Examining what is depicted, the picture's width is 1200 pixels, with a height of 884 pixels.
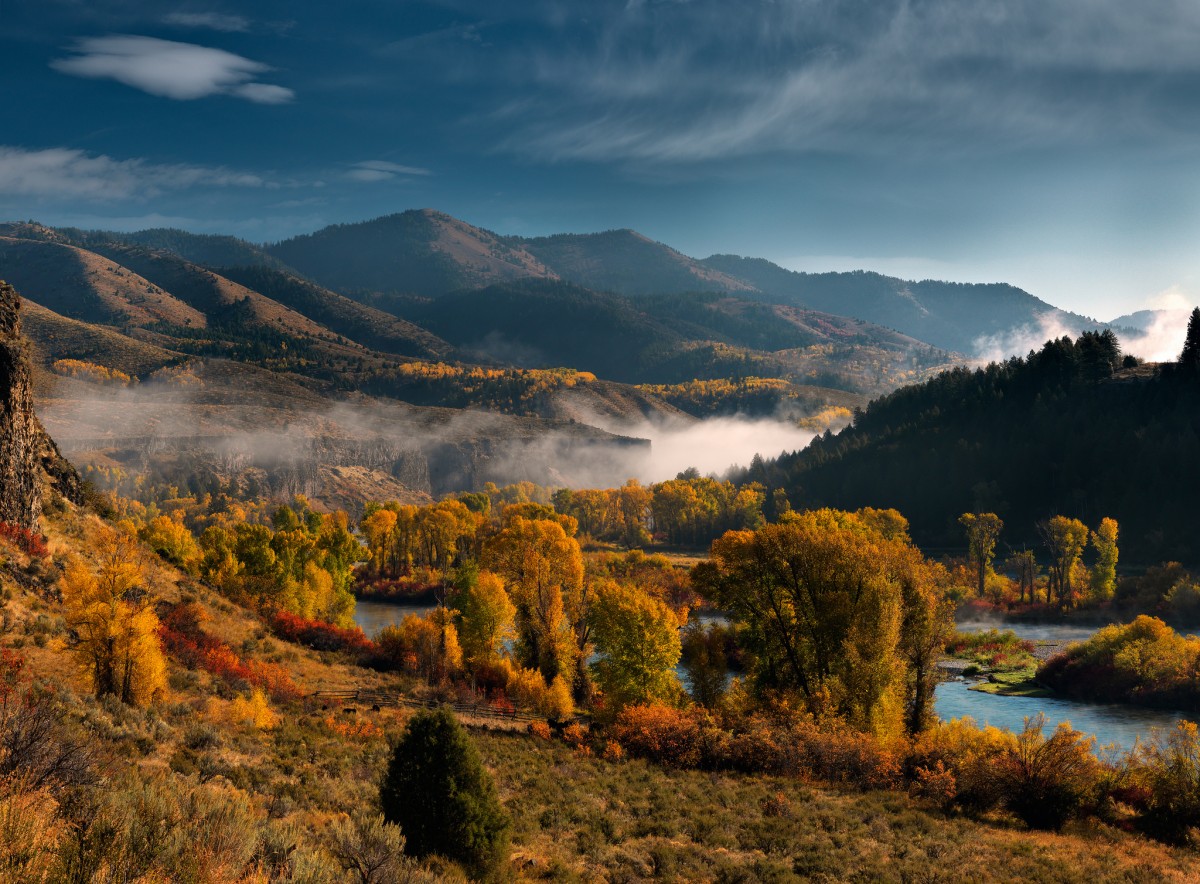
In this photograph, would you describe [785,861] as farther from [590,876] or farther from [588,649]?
[588,649]

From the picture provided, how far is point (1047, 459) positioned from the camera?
159250 mm

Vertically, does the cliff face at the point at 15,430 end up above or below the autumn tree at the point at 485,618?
above

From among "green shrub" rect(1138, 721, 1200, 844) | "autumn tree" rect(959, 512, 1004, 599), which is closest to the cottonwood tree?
"green shrub" rect(1138, 721, 1200, 844)

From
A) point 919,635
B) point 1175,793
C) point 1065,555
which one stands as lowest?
point 1065,555

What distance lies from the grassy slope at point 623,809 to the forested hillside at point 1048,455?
116932 millimetres

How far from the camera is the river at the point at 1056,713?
5609 centimetres

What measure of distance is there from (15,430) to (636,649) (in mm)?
36598

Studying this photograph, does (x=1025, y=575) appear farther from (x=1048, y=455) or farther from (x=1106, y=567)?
(x=1048, y=455)

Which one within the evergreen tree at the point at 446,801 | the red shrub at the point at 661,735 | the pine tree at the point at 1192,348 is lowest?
the red shrub at the point at 661,735

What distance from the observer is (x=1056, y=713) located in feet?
200

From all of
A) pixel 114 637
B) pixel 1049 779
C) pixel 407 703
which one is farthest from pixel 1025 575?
pixel 114 637

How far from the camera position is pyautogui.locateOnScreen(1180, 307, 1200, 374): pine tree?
493ft

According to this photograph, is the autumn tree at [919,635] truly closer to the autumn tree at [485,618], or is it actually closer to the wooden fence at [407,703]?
the wooden fence at [407,703]

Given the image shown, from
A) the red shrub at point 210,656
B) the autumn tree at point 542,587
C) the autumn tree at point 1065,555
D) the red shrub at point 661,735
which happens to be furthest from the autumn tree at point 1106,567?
the red shrub at point 210,656
